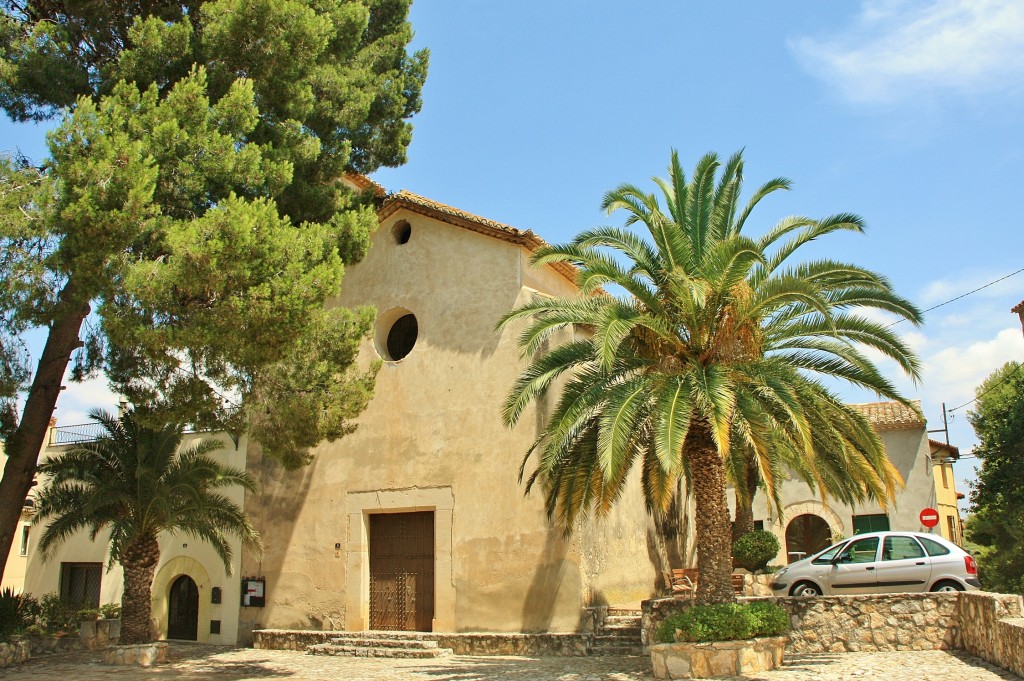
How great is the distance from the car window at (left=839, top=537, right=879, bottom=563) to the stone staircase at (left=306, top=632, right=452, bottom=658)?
6470 mm

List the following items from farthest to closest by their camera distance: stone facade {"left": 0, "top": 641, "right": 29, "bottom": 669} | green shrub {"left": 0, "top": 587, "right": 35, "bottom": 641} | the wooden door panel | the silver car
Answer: the wooden door panel < green shrub {"left": 0, "top": 587, "right": 35, "bottom": 641} < stone facade {"left": 0, "top": 641, "right": 29, "bottom": 669} < the silver car

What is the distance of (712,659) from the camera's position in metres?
10.2

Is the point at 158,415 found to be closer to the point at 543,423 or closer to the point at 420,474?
the point at 420,474

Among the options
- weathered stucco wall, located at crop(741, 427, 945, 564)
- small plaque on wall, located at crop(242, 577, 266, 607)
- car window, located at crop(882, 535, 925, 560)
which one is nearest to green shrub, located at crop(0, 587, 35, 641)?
small plaque on wall, located at crop(242, 577, 266, 607)

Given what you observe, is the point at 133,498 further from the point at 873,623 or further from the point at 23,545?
the point at 23,545

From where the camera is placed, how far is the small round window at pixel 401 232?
16922 mm

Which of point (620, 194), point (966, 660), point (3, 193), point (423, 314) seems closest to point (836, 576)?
point (966, 660)

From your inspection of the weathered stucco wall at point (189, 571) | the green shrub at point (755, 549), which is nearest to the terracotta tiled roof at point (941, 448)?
the green shrub at point (755, 549)

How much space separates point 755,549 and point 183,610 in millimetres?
11600

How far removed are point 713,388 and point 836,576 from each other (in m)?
5.10

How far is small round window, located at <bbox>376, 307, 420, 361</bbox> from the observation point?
54.4 ft

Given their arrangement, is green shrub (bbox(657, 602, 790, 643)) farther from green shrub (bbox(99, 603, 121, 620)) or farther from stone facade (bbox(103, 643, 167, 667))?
green shrub (bbox(99, 603, 121, 620))

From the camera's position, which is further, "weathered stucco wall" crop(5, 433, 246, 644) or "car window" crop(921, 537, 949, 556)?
"weathered stucco wall" crop(5, 433, 246, 644)

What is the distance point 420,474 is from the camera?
15.2 meters
